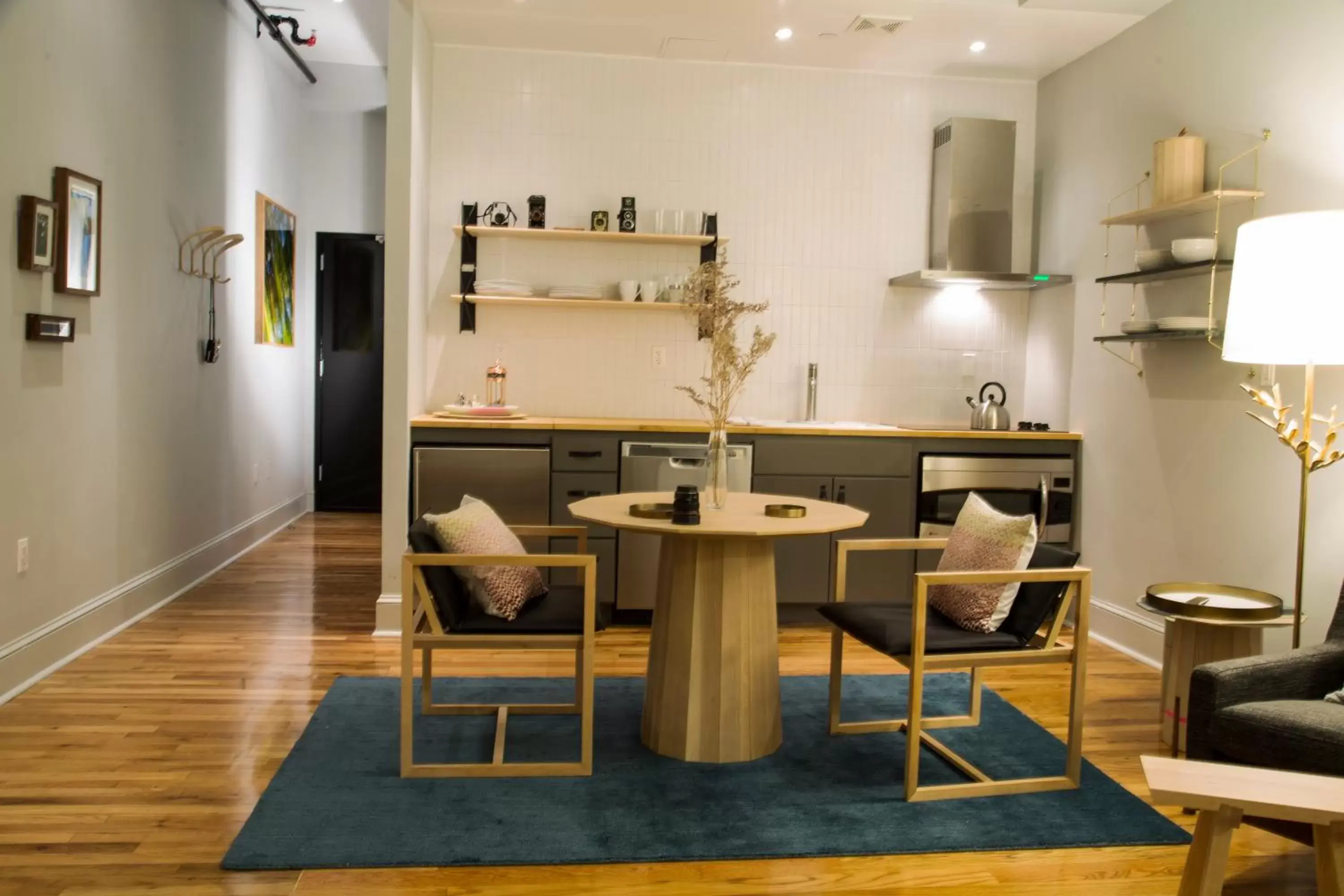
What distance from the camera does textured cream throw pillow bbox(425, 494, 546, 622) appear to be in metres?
2.97

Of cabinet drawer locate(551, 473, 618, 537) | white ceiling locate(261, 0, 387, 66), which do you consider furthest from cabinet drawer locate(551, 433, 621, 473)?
white ceiling locate(261, 0, 387, 66)

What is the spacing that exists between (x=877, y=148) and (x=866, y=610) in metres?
3.00

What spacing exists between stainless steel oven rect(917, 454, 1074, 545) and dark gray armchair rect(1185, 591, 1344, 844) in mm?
2093

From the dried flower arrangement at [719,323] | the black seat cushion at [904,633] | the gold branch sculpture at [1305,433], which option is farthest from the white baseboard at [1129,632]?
the dried flower arrangement at [719,323]

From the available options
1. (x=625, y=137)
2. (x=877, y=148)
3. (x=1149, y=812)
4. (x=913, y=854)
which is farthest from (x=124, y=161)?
(x=1149, y=812)

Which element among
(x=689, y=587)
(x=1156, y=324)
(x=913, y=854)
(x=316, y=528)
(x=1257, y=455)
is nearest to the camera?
(x=913, y=854)

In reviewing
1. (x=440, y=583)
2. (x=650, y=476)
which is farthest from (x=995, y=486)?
(x=440, y=583)

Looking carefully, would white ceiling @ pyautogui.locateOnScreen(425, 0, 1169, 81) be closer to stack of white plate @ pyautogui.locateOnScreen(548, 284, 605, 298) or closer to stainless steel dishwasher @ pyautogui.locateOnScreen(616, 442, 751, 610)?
stack of white plate @ pyautogui.locateOnScreen(548, 284, 605, 298)

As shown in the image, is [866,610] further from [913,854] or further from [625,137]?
[625,137]

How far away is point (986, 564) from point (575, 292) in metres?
2.64

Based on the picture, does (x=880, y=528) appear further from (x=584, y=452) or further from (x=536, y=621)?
(x=536, y=621)

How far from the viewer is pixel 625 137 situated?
17.0 feet

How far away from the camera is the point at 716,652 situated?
9.87 ft

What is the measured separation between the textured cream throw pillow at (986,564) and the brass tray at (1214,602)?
0.48 meters
